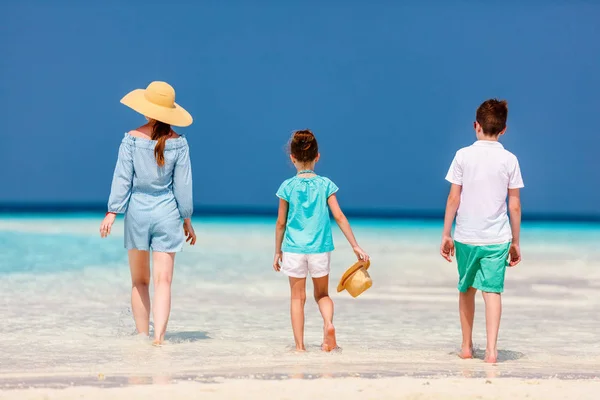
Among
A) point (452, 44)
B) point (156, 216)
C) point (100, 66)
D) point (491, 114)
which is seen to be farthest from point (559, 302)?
point (100, 66)

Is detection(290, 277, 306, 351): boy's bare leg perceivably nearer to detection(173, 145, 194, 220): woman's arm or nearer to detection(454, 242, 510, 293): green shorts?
detection(173, 145, 194, 220): woman's arm

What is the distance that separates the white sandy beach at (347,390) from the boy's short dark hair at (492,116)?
Answer: 1.20 metres

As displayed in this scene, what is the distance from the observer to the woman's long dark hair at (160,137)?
177 inches

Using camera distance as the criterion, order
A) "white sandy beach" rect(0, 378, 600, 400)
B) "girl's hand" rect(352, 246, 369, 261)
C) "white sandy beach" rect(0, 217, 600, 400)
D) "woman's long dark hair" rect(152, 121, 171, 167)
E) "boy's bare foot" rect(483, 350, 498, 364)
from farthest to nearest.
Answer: "woman's long dark hair" rect(152, 121, 171, 167) < "girl's hand" rect(352, 246, 369, 261) < "boy's bare foot" rect(483, 350, 498, 364) < "white sandy beach" rect(0, 217, 600, 400) < "white sandy beach" rect(0, 378, 600, 400)

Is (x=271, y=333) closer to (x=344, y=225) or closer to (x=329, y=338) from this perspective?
(x=329, y=338)

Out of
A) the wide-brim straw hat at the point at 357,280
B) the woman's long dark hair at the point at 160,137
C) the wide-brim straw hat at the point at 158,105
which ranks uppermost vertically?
the wide-brim straw hat at the point at 158,105

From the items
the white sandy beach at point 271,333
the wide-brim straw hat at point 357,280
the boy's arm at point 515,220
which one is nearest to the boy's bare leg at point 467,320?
the white sandy beach at point 271,333

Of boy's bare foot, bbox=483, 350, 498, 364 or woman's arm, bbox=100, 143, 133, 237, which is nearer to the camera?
boy's bare foot, bbox=483, 350, 498, 364

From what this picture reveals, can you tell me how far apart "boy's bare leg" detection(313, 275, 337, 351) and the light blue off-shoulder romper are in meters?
0.71

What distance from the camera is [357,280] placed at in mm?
4398

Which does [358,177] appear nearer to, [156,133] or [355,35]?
[355,35]

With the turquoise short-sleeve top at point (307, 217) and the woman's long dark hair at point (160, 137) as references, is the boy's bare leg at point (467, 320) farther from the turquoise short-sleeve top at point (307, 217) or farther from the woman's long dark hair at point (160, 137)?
the woman's long dark hair at point (160, 137)

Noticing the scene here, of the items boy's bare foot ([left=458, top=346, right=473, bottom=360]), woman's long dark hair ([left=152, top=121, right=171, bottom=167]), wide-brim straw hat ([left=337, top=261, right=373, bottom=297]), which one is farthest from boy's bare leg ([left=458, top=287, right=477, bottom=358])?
woman's long dark hair ([left=152, top=121, right=171, bottom=167])

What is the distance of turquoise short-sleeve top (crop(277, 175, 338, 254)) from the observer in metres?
4.38
